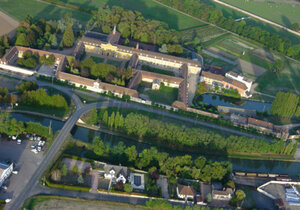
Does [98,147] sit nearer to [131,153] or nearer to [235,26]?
[131,153]

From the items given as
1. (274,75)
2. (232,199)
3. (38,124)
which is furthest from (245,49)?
(38,124)

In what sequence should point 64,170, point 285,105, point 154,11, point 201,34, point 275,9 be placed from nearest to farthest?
point 64,170 < point 285,105 < point 201,34 < point 154,11 < point 275,9

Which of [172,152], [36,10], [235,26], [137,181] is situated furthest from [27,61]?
[235,26]

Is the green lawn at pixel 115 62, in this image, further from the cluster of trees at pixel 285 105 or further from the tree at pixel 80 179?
the tree at pixel 80 179

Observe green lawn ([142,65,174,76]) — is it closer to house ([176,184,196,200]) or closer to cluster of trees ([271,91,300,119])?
cluster of trees ([271,91,300,119])

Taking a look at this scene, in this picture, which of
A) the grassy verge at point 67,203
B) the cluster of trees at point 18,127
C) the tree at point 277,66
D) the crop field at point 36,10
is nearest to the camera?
the grassy verge at point 67,203

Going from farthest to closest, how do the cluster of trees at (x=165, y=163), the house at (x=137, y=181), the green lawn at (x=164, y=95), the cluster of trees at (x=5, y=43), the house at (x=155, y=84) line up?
the cluster of trees at (x=5, y=43) < the house at (x=155, y=84) < the green lawn at (x=164, y=95) < the cluster of trees at (x=165, y=163) < the house at (x=137, y=181)

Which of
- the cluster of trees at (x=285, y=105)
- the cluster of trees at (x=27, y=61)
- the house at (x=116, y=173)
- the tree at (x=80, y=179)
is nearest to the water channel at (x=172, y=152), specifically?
the house at (x=116, y=173)
